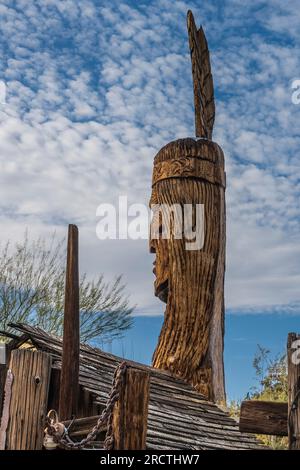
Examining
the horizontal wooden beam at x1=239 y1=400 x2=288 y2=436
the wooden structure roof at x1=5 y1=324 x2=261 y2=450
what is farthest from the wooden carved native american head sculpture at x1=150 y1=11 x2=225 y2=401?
the horizontal wooden beam at x1=239 y1=400 x2=288 y2=436

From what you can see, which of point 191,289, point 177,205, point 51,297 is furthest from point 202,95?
point 51,297

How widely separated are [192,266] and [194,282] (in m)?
0.19

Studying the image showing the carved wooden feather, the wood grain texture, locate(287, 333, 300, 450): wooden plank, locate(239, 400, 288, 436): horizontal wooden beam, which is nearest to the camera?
locate(287, 333, 300, 450): wooden plank

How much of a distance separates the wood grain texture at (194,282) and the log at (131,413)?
341 centimetres

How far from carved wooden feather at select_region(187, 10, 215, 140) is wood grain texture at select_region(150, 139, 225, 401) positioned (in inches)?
29.7

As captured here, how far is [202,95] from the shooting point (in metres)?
8.69

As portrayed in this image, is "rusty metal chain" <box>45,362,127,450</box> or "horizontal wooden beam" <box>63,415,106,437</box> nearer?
"rusty metal chain" <box>45,362,127,450</box>

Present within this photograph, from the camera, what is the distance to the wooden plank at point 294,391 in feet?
12.6

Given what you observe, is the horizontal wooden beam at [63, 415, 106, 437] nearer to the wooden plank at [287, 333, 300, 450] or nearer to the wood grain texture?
the wooden plank at [287, 333, 300, 450]

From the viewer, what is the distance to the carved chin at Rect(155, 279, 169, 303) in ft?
25.1

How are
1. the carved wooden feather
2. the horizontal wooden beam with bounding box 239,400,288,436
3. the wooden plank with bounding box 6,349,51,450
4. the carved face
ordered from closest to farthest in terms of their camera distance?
1. the horizontal wooden beam with bounding box 239,400,288,436
2. the wooden plank with bounding box 6,349,51,450
3. the carved face
4. the carved wooden feather
